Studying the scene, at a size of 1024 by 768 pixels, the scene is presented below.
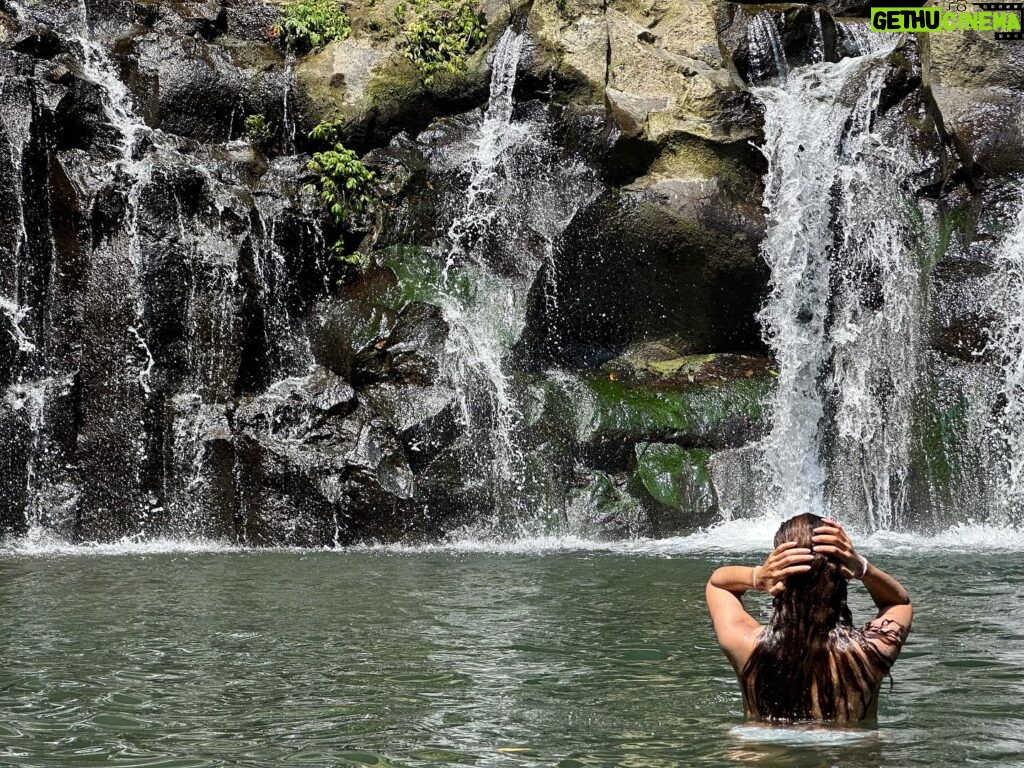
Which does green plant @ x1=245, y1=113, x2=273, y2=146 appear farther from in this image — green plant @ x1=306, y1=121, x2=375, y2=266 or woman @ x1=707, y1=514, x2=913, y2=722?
woman @ x1=707, y1=514, x2=913, y2=722

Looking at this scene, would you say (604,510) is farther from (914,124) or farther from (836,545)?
(836,545)

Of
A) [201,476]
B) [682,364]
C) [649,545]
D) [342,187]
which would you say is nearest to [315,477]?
[201,476]

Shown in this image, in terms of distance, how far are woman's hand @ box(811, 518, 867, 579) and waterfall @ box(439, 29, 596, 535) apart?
32.2 ft

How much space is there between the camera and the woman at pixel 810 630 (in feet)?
12.8

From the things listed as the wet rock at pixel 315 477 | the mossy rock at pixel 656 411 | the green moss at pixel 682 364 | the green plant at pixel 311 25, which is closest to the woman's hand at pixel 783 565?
the wet rock at pixel 315 477

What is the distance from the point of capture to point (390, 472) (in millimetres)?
13250

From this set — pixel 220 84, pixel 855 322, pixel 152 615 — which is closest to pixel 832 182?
pixel 855 322

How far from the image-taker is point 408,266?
15.4 metres

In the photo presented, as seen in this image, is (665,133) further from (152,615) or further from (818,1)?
(152,615)

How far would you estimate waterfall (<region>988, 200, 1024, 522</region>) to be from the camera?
46.1 ft

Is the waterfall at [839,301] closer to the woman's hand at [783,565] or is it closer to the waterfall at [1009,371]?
the waterfall at [1009,371]

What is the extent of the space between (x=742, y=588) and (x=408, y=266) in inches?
452

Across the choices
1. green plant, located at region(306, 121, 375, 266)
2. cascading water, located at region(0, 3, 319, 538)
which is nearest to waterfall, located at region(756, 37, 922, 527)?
green plant, located at region(306, 121, 375, 266)

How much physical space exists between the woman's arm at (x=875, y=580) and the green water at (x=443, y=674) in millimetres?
452
